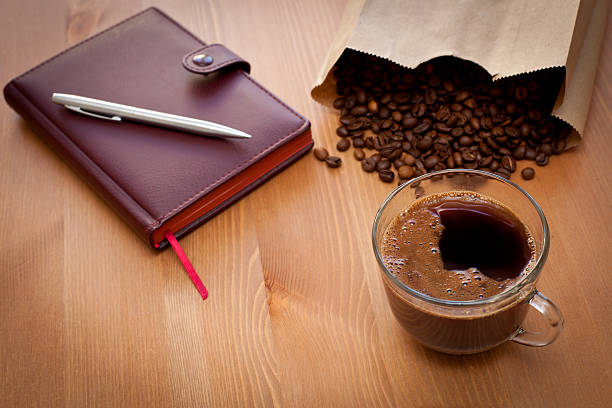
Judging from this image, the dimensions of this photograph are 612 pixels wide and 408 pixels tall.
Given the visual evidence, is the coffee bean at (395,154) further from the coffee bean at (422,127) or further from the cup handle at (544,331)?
the cup handle at (544,331)

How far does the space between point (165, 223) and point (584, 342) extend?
2.81 ft

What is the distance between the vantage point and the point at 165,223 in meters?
1.31

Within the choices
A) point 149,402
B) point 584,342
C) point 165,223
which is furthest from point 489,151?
point 149,402

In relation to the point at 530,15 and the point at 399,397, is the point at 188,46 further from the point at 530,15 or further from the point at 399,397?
the point at 399,397

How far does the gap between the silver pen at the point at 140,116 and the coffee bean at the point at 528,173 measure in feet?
2.05

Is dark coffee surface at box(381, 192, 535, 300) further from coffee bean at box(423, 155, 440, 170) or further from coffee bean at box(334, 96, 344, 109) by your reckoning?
coffee bean at box(334, 96, 344, 109)

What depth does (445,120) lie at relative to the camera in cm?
144

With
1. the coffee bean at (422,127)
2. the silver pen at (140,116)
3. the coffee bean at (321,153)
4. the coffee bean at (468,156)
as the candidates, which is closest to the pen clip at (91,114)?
the silver pen at (140,116)

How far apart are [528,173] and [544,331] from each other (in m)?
0.39

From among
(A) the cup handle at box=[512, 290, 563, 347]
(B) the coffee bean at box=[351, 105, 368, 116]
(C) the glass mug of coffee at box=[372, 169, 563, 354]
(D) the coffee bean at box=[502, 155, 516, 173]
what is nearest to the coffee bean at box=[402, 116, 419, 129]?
(B) the coffee bean at box=[351, 105, 368, 116]

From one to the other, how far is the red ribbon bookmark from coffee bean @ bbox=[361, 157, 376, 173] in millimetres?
459

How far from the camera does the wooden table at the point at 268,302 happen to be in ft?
3.69

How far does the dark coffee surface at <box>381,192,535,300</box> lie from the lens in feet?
3.30

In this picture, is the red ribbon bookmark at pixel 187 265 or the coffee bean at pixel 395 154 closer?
the red ribbon bookmark at pixel 187 265
